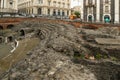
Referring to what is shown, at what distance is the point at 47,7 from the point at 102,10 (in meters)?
34.7

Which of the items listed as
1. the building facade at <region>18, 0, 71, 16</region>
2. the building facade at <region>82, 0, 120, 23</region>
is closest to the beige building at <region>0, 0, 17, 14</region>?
the building facade at <region>18, 0, 71, 16</region>

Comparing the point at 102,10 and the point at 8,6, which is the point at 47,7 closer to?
the point at 8,6

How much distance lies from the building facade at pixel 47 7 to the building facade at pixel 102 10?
28285 millimetres

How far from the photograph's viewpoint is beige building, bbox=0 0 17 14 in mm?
74375

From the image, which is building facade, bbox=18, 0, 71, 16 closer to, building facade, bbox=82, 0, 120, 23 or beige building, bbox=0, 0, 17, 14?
beige building, bbox=0, 0, 17, 14

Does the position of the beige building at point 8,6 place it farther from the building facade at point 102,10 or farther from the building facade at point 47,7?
the building facade at point 102,10

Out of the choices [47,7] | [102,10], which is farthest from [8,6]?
[102,10]

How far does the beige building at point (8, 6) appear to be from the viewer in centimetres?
7438

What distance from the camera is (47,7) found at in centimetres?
9269

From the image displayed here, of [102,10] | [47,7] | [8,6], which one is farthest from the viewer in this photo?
[47,7]

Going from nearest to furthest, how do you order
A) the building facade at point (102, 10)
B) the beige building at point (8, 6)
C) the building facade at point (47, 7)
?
the building facade at point (102, 10) < the beige building at point (8, 6) < the building facade at point (47, 7)

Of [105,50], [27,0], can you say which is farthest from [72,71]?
[27,0]

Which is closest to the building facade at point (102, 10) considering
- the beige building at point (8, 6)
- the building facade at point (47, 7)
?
the beige building at point (8, 6)

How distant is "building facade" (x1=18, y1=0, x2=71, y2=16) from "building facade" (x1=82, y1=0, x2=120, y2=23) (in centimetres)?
2829
